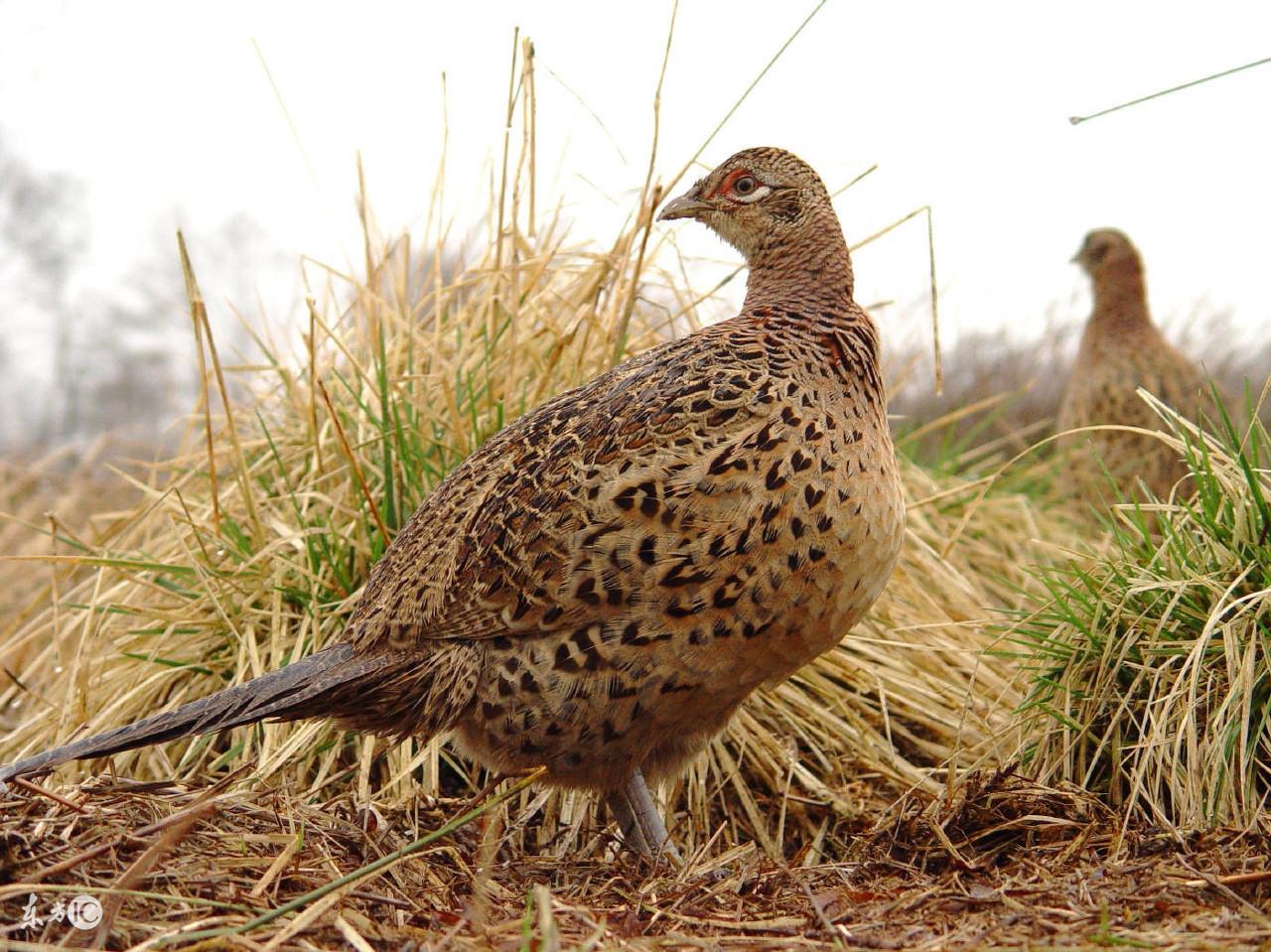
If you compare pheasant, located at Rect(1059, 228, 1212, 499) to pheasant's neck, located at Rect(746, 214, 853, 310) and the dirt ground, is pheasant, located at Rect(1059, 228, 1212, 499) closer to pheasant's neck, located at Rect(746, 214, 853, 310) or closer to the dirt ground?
pheasant's neck, located at Rect(746, 214, 853, 310)

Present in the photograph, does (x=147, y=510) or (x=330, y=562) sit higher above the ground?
(x=147, y=510)

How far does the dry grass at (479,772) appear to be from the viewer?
2135 millimetres

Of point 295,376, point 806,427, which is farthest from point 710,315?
point 806,427

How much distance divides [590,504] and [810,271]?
935mm

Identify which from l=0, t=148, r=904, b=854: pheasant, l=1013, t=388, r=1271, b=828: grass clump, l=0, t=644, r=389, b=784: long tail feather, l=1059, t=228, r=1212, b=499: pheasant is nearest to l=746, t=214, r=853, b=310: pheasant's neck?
l=0, t=148, r=904, b=854: pheasant

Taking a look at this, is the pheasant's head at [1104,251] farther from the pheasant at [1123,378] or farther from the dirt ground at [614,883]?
the dirt ground at [614,883]

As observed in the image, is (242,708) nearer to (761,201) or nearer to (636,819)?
(636,819)

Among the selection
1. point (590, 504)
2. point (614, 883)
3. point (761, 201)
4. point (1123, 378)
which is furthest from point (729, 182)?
point (1123, 378)

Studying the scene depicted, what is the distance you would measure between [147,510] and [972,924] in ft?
9.97

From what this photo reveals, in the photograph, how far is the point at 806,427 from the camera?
8.77 feet

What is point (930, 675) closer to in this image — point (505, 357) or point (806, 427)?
point (806, 427)

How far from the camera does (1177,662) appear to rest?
2.92 m

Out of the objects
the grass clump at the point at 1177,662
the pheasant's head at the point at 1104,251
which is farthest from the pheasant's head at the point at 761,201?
the pheasant's head at the point at 1104,251

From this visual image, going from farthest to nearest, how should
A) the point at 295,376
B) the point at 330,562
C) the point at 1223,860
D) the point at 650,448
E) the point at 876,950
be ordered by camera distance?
1. the point at 295,376
2. the point at 330,562
3. the point at 650,448
4. the point at 1223,860
5. the point at 876,950
